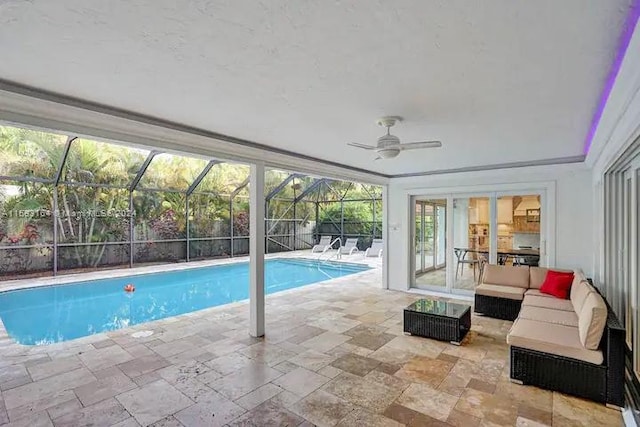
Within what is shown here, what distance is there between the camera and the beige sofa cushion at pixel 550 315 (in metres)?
3.81

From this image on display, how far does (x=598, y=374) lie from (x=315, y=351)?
2.78 meters

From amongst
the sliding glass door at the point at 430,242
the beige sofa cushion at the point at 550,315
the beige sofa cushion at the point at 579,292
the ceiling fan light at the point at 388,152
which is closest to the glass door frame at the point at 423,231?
the sliding glass door at the point at 430,242

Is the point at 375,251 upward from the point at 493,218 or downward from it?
downward

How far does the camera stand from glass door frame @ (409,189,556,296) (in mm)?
6004

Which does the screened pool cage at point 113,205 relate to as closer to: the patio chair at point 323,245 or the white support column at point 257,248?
the patio chair at point 323,245

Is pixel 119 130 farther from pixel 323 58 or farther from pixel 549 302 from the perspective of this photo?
pixel 549 302

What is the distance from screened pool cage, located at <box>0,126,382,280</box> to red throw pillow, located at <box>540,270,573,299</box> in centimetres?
754

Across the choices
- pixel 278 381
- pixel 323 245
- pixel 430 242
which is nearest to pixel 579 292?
pixel 430 242

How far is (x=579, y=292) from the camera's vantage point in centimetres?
420

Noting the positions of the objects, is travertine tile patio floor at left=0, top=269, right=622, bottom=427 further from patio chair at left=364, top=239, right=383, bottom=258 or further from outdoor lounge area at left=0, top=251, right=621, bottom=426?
patio chair at left=364, top=239, right=383, bottom=258

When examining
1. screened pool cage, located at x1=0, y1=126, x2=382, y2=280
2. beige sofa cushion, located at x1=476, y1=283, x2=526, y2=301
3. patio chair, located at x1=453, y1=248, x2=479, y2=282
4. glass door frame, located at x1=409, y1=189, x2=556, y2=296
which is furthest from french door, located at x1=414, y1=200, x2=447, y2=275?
screened pool cage, located at x1=0, y1=126, x2=382, y2=280

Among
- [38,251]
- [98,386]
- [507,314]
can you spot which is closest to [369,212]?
[507,314]

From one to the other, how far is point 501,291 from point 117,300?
7.67 metres

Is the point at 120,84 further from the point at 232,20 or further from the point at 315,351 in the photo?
the point at 315,351
